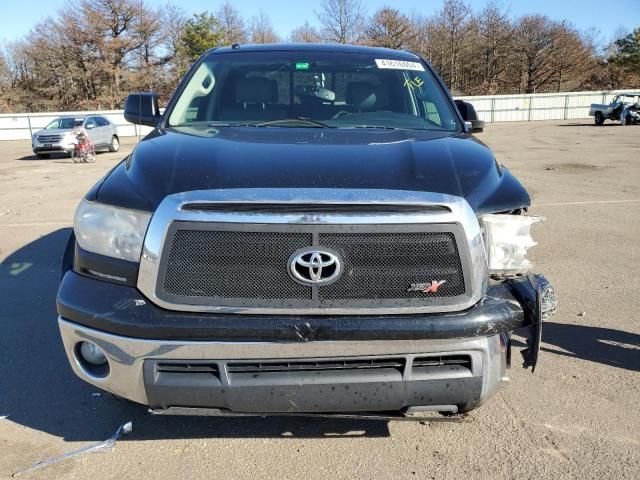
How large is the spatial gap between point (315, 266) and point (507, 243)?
0.92 metres

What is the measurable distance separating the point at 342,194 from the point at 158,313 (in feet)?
2.89

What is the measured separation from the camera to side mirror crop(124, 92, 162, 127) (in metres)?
4.11

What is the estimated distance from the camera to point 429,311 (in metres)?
2.29

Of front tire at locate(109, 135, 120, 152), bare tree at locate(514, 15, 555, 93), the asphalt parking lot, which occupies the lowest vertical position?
the asphalt parking lot

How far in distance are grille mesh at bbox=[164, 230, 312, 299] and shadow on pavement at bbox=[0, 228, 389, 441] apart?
1.00 meters

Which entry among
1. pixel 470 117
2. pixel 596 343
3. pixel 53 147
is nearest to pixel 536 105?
pixel 53 147

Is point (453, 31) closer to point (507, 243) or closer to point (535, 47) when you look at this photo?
point (535, 47)

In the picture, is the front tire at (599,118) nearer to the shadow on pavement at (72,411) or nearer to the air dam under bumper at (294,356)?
the shadow on pavement at (72,411)

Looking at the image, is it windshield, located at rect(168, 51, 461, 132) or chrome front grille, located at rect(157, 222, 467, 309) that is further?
windshield, located at rect(168, 51, 461, 132)

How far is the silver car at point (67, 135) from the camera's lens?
20.8 metres

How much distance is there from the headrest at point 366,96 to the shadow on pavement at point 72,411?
2.06 meters

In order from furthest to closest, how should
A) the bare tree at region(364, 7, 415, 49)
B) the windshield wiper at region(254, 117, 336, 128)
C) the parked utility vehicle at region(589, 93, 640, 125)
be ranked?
1. the bare tree at region(364, 7, 415, 49)
2. the parked utility vehicle at region(589, 93, 640, 125)
3. the windshield wiper at region(254, 117, 336, 128)

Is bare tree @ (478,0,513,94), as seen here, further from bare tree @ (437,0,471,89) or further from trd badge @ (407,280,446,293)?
trd badge @ (407,280,446,293)

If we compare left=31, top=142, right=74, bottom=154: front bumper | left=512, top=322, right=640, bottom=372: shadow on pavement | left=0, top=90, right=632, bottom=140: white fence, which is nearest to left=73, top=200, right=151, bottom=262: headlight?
left=512, top=322, right=640, bottom=372: shadow on pavement
